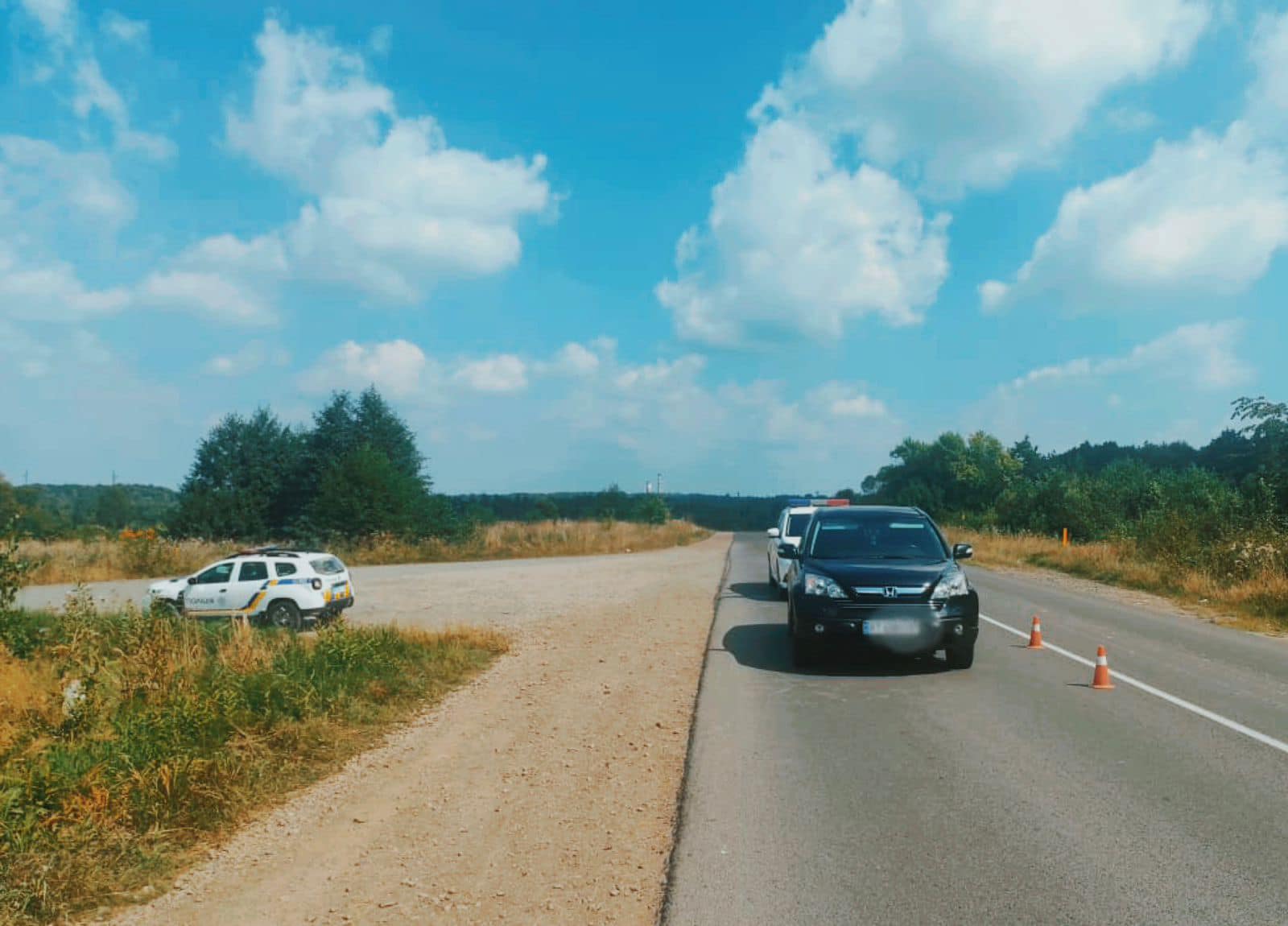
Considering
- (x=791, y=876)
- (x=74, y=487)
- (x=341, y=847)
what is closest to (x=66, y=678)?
(x=341, y=847)

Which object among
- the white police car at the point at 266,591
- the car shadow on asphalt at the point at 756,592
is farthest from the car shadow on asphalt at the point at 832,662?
the white police car at the point at 266,591

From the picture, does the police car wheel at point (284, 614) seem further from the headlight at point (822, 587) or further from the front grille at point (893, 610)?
the front grille at point (893, 610)

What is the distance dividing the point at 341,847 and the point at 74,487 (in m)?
148

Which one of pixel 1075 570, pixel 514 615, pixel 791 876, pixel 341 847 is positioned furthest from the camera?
pixel 1075 570

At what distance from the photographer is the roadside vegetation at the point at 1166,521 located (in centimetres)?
2011

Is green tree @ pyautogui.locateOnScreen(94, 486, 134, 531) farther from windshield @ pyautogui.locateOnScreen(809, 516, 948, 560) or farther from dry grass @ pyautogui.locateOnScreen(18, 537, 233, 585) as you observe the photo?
windshield @ pyautogui.locateOnScreen(809, 516, 948, 560)

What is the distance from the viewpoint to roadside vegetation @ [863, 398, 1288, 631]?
20109mm

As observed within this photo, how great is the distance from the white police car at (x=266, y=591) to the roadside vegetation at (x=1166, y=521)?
1570 centimetres

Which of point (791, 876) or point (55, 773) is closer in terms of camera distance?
point (791, 876)

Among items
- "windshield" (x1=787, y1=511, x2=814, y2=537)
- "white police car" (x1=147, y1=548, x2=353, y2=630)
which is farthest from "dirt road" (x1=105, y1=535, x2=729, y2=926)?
"windshield" (x1=787, y1=511, x2=814, y2=537)

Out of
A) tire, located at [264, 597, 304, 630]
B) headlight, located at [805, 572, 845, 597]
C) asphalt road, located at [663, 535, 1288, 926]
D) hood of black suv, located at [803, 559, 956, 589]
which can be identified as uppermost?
hood of black suv, located at [803, 559, 956, 589]

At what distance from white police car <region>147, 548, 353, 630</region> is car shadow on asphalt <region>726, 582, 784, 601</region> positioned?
27.2ft

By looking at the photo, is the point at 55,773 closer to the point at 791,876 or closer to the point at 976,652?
the point at 791,876

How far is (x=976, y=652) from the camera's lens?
12219 mm
